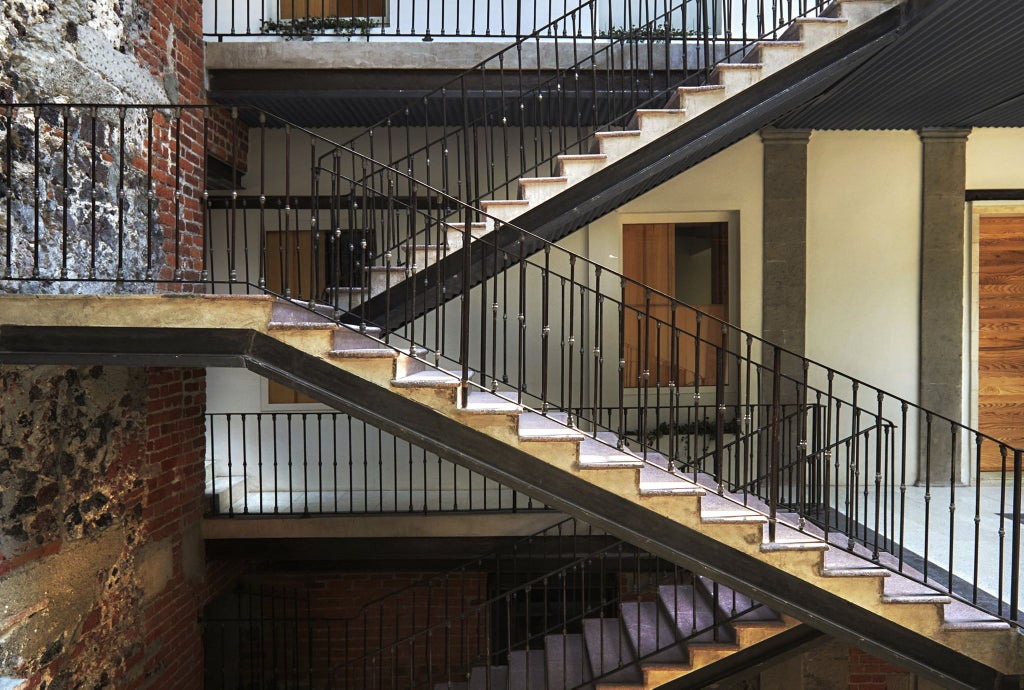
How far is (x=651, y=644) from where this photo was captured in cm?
449

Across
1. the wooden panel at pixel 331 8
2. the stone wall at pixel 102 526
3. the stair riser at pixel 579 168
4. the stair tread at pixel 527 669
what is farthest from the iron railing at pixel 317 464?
the wooden panel at pixel 331 8

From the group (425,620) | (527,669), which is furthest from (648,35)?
(425,620)

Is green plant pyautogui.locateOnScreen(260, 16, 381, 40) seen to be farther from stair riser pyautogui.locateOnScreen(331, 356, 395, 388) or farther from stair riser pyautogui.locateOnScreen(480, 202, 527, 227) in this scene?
stair riser pyautogui.locateOnScreen(331, 356, 395, 388)

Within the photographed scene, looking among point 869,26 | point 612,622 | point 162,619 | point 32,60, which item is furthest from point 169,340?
point 869,26

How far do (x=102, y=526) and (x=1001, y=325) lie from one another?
7.75m

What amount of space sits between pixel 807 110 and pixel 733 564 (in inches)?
156

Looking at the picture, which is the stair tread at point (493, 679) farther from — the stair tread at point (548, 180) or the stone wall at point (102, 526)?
the stair tread at point (548, 180)

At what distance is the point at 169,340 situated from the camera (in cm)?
333

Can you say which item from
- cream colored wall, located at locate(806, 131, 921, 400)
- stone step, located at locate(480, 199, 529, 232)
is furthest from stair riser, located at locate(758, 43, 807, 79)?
cream colored wall, located at locate(806, 131, 921, 400)

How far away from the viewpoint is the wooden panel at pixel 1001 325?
6.79 m

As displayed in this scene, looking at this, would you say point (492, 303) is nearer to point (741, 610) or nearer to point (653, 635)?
point (653, 635)

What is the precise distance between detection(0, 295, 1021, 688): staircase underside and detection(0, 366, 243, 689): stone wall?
51cm

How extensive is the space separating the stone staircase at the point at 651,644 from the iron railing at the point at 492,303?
69 centimetres

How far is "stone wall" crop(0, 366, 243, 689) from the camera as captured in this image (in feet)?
11.7
